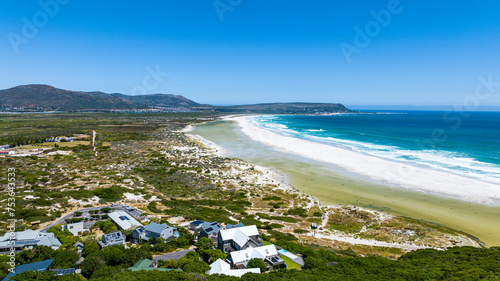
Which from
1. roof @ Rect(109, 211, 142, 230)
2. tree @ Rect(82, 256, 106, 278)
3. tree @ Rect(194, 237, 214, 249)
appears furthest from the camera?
roof @ Rect(109, 211, 142, 230)

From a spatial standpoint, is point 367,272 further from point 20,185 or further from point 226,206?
point 20,185

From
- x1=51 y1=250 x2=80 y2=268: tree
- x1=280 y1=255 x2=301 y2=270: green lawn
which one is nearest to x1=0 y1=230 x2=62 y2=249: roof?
x1=51 y1=250 x2=80 y2=268: tree

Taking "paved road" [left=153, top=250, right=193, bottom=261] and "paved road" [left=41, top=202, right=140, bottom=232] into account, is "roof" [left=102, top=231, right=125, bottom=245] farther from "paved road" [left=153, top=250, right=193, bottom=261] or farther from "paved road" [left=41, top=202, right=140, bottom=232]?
"paved road" [left=41, top=202, right=140, bottom=232]

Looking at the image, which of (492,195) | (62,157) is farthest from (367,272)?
(62,157)

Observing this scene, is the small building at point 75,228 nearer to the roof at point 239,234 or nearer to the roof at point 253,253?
the roof at point 239,234

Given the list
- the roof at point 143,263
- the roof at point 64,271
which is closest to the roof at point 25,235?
the roof at point 64,271
